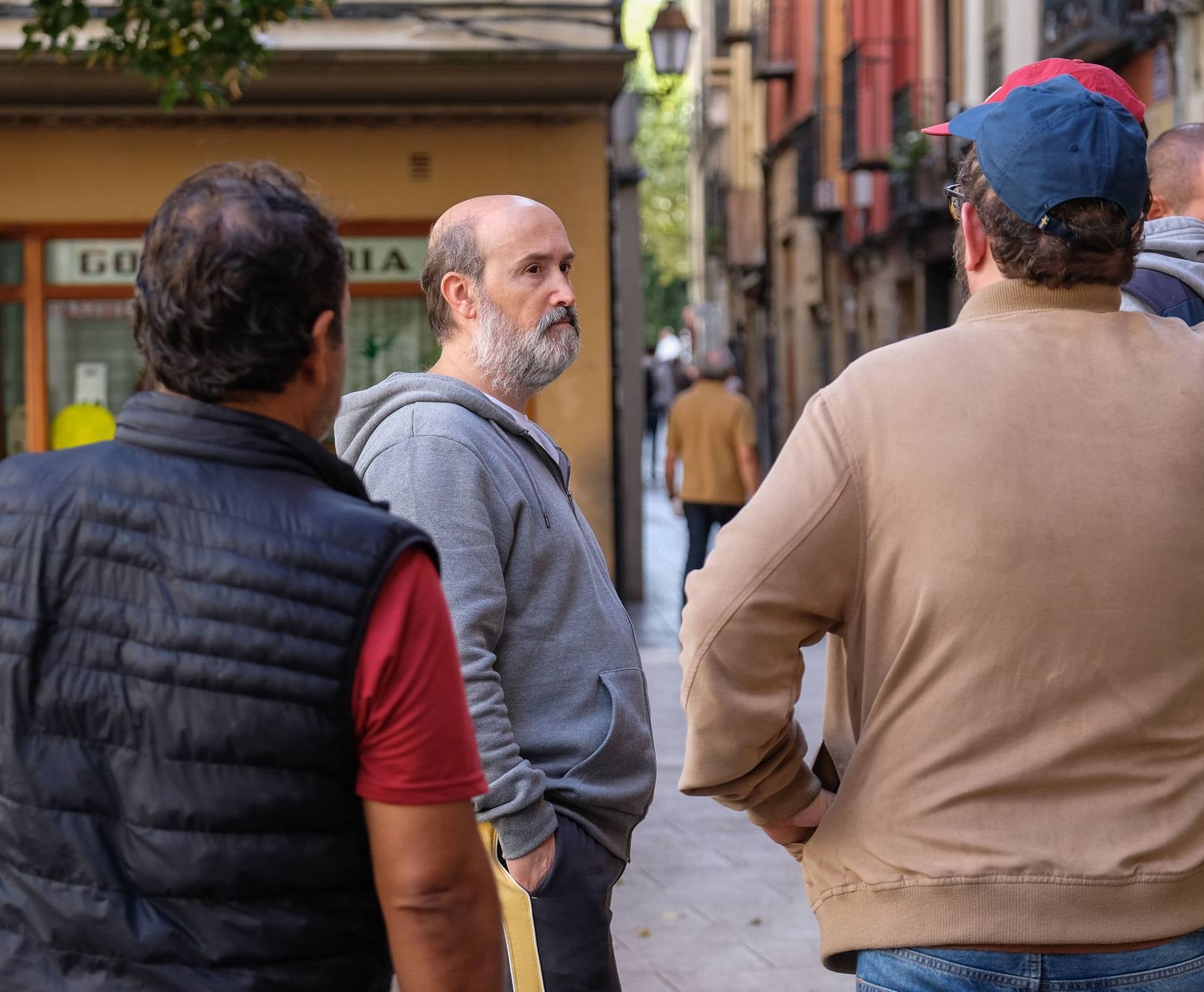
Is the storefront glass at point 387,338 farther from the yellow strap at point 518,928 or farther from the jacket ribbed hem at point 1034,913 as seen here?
the jacket ribbed hem at point 1034,913

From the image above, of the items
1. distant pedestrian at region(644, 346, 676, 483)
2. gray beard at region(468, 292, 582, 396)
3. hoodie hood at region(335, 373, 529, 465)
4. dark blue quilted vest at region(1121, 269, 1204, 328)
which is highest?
dark blue quilted vest at region(1121, 269, 1204, 328)

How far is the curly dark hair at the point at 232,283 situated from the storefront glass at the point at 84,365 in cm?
983

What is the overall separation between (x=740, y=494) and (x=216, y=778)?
9995mm

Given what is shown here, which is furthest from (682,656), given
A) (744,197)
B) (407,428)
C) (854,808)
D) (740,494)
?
(744,197)

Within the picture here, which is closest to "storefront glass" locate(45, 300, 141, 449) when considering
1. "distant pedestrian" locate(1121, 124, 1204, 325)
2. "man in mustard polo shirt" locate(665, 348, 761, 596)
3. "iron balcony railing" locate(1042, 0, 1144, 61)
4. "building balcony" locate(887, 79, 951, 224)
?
"man in mustard polo shirt" locate(665, 348, 761, 596)

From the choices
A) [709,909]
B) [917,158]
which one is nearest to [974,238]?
[709,909]

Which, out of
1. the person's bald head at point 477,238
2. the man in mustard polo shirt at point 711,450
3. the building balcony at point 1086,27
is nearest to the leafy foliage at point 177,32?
the person's bald head at point 477,238

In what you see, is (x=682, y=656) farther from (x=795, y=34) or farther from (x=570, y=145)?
(x=795, y=34)

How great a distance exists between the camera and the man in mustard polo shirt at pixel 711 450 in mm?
11680

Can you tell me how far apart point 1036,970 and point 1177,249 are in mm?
1461

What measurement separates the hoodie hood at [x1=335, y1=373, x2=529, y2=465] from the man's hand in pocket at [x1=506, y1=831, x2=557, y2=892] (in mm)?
730

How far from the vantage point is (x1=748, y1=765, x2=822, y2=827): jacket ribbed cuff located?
7.50ft

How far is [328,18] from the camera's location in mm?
11078

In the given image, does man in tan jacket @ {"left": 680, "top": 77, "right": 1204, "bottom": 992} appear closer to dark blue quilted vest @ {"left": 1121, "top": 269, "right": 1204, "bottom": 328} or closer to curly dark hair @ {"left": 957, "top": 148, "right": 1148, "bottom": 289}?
curly dark hair @ {"left": 957, "top": 148, "right": 1148, "bottom": 289}
